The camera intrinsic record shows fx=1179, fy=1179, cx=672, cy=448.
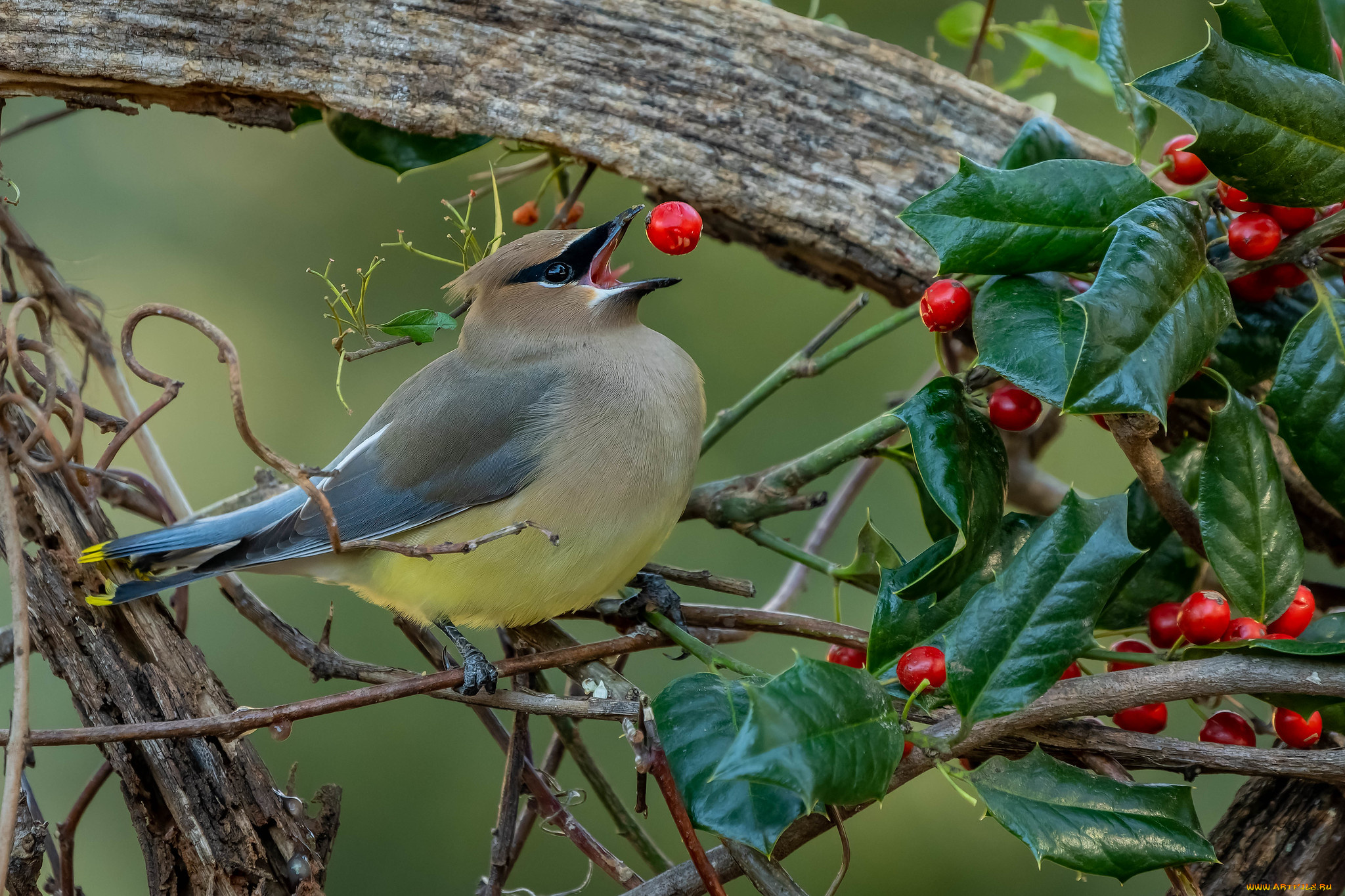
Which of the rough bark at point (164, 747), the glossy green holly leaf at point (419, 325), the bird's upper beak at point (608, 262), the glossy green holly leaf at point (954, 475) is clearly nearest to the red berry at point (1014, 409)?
the glossy green holly leaf at point (954, 475)

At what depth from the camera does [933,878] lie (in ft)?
14.6

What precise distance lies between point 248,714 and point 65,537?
502mm

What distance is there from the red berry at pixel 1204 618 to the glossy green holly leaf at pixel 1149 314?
306 millimetres

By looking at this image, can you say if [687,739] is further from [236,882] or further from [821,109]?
[821,109]

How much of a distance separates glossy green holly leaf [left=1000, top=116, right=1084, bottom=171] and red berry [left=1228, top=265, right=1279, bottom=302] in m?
0.36

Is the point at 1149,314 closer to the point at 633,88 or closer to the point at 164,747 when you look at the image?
the point at 633,88

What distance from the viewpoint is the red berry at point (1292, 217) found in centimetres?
169

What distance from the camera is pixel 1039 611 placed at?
1464 millimetres

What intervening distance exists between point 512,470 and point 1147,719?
116 centimetres

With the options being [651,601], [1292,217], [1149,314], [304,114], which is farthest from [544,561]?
[1292,217]

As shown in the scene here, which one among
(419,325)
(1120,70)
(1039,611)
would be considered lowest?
(1039,611)

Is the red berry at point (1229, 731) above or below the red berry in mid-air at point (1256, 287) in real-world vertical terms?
below

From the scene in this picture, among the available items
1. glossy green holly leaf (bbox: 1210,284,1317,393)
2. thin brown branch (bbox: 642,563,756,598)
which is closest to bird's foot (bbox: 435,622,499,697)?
thin brown branch (bbox: 642,563,756,598)

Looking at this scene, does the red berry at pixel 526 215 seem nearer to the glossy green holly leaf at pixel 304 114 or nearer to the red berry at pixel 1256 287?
the glossy green holly leaf at pixel 304 114
